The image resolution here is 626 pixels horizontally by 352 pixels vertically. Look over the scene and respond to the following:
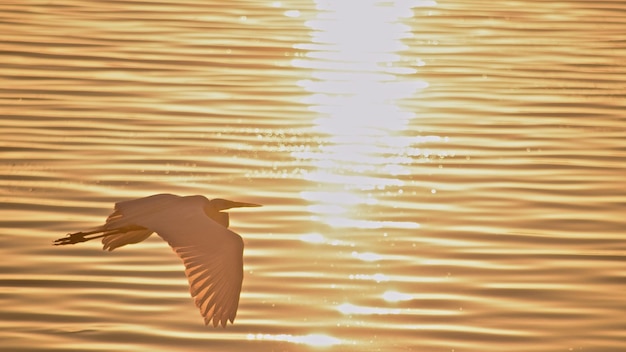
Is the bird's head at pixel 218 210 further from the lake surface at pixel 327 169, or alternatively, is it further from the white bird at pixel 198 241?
the lake surface at pixel 327 169

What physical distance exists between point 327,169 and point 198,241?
3652mm

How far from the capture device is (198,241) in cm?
523

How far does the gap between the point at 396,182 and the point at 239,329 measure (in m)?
2.40

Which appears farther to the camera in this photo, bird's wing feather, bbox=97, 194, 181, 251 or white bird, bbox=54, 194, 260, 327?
bird's wing feather, bbox=97, 194, 181, 251

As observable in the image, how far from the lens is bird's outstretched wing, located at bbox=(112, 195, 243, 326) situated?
495 centimetres

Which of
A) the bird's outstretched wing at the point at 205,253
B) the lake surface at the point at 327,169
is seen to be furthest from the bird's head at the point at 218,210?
the lake surface at the point at 327,169

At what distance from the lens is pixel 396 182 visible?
8.58m

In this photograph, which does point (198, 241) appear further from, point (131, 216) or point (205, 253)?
point (131, 216)

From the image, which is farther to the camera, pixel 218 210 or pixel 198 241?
pixel 218 210

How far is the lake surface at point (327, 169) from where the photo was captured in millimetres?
6555

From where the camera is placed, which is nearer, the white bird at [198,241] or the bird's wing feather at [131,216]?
the white bird at [198,241]

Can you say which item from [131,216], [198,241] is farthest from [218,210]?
[198,241]

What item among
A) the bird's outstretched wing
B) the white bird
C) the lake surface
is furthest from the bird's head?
the lake surface

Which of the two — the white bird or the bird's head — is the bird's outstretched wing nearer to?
the white bird
